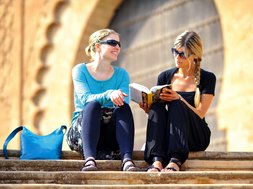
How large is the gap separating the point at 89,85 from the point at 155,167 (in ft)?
3.53

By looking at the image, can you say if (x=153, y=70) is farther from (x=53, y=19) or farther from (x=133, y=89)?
(x=133, y=89)

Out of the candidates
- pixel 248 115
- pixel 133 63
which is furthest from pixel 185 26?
pixel 248 115

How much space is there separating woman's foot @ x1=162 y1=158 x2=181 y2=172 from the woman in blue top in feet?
0.81

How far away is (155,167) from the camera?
25.0ft

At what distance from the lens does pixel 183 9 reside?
16.6 m

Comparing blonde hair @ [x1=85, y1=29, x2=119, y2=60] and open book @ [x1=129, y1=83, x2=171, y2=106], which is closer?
open book @ [x1=129, y1=83, x2=171, y2=106]

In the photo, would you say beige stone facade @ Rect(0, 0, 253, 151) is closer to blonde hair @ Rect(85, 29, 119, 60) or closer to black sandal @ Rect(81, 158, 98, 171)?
blonde hair @ Rect(85, 29, 119, 60)

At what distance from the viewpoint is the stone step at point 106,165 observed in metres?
7.68

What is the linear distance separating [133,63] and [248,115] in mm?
3552

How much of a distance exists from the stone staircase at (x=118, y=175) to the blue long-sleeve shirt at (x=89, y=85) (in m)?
0.55

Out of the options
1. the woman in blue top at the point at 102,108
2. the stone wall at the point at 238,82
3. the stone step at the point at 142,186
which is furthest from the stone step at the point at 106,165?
the stone wall at the point at 238,82

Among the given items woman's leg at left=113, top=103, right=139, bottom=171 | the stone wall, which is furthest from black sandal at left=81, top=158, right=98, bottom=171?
the stone wall

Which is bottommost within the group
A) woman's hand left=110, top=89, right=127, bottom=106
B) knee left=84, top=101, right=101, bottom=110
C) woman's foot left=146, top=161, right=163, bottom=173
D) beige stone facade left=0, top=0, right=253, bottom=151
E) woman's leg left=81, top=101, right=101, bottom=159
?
woman's foot left=146, top=161, right=163, bottom=173

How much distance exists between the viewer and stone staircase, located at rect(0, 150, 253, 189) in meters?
7.05
